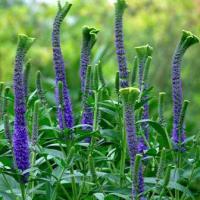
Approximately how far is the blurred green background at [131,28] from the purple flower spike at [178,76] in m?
6.42

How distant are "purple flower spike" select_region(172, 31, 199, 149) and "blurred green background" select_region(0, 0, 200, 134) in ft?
21.1

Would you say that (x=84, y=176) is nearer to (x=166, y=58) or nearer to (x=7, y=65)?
(x=7, y=65)

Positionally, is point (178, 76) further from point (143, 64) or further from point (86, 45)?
point (86, 45)

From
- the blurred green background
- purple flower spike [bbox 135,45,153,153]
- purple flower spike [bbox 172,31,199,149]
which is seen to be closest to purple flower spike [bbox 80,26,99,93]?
purple flower spike [bbox 135,45,153,153]

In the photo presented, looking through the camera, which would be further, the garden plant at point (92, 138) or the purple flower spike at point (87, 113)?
the purple flower spike at point (87, 113)

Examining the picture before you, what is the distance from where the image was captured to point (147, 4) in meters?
10.4

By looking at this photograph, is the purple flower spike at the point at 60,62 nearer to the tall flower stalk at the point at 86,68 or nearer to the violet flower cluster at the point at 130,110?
the tall flower stalk at the point at 86,68

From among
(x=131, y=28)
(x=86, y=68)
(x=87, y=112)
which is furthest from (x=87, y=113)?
(x=131, y=28)

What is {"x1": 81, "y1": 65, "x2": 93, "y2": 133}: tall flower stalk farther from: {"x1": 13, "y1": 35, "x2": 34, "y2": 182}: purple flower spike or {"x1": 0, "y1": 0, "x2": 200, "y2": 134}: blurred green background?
{"x1": 0, "y1": 0, "x2": 200, "y2": 134}: blurred green background

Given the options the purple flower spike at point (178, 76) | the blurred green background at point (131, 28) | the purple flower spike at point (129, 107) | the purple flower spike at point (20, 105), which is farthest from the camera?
the blurred green background at point (131, 28)

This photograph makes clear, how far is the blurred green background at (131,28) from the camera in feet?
27.8

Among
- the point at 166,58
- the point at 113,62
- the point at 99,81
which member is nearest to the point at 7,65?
the point at 113,62

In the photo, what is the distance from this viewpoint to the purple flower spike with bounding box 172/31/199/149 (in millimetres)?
1536

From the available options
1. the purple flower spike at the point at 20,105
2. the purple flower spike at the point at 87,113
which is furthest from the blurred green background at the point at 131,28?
the purple flower spike at the point at 20,105
